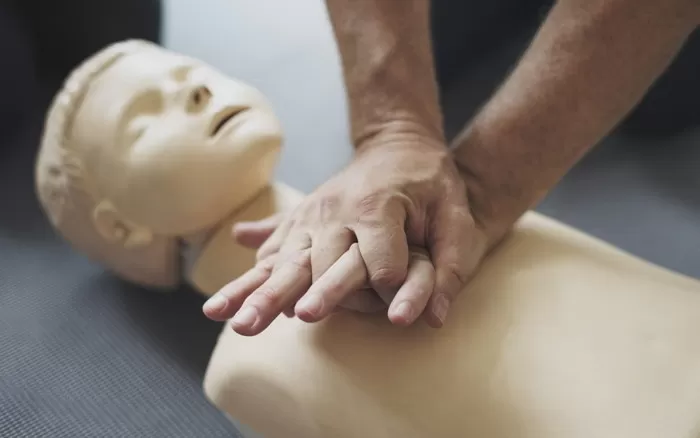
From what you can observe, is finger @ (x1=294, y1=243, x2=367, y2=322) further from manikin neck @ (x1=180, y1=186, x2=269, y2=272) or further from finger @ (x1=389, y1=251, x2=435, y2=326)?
manikin neck @ (x1=180, y1=186, x2=269, y2=272)

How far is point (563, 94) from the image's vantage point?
2.41ft

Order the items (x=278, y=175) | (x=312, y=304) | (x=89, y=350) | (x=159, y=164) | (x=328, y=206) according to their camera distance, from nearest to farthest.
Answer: (x=312, y=304), (x=328, y=206), (x=159, y=164), (x=89, y=350), (x=278, y=175)

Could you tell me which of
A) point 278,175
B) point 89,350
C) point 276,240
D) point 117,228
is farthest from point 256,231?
point 278,175

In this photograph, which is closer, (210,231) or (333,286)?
(333,286)

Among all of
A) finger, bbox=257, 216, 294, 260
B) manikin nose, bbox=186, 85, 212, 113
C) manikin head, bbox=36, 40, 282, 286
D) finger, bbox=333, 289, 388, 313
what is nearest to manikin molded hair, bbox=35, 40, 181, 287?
manikin head, bbox=36, 40, 282, 286

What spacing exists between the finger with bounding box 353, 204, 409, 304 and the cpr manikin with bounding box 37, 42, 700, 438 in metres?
0.06

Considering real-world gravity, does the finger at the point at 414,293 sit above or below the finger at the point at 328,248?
below

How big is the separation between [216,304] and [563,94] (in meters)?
0.42

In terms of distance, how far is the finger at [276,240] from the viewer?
718 mm

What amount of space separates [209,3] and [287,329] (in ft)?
3.95

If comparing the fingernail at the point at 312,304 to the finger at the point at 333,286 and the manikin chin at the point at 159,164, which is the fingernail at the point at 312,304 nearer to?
the finger at the point at 333,286

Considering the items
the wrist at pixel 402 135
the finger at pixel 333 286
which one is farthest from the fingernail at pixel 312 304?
the wrist at pixel 402 135

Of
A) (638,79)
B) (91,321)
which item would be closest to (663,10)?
(638,79)

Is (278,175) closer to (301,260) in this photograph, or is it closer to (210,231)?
(210,231)
